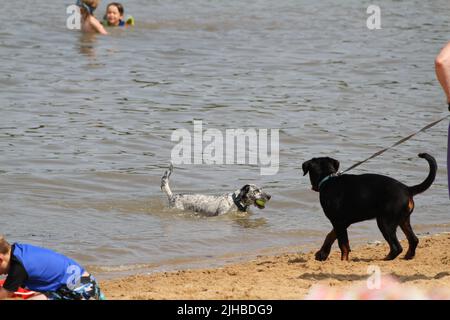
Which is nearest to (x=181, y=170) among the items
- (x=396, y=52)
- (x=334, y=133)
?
(x=334, y=133)

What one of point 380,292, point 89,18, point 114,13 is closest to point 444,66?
point 380,292

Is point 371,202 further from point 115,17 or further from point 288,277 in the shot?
point 115,17

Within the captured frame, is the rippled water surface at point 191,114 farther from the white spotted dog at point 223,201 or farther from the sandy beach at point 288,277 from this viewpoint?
the sandy beach at point 288,277

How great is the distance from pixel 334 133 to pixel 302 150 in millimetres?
1180

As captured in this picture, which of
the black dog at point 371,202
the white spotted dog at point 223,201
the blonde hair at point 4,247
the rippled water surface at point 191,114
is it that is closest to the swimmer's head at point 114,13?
the rippled water surface at point 191,114

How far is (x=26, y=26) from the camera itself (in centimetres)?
2372

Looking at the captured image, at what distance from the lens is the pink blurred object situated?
7.18 m

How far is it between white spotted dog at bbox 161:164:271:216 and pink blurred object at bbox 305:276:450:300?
150 inches

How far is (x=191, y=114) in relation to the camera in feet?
53.1

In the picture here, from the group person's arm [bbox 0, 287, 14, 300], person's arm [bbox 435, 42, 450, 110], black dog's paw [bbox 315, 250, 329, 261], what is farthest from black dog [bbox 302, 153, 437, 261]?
person's arm [bbox 0, 287, 14, 300]

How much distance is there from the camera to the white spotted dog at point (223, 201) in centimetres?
1153
